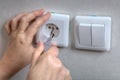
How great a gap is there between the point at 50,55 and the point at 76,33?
125 millimetres

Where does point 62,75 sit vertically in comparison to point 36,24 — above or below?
below

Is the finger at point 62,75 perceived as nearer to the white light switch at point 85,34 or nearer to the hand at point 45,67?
the hand at point 45,67

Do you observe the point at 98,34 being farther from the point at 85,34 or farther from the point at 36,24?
the point at 36,24

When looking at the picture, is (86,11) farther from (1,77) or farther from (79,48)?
(1,77)

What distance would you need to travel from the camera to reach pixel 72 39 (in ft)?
2.32

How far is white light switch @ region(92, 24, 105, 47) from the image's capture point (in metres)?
0.64

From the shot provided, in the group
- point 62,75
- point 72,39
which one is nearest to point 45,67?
point 62,75

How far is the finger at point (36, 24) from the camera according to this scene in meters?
0.69

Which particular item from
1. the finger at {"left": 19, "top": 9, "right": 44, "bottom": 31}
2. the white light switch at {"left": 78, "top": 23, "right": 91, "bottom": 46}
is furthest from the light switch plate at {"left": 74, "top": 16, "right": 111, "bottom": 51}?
the finger at {"left": 19, "top": 9, "right": 44, "bottom": 31}

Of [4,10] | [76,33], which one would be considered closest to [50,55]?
[76,33]

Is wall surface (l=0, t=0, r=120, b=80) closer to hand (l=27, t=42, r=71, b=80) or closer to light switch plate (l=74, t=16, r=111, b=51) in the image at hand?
light switch plate (l=74, t=16, r=111, b=51)

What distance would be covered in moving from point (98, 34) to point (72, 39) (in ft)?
0.28

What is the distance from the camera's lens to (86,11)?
67cm

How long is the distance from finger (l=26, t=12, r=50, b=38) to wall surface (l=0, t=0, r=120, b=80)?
0.11 feet
